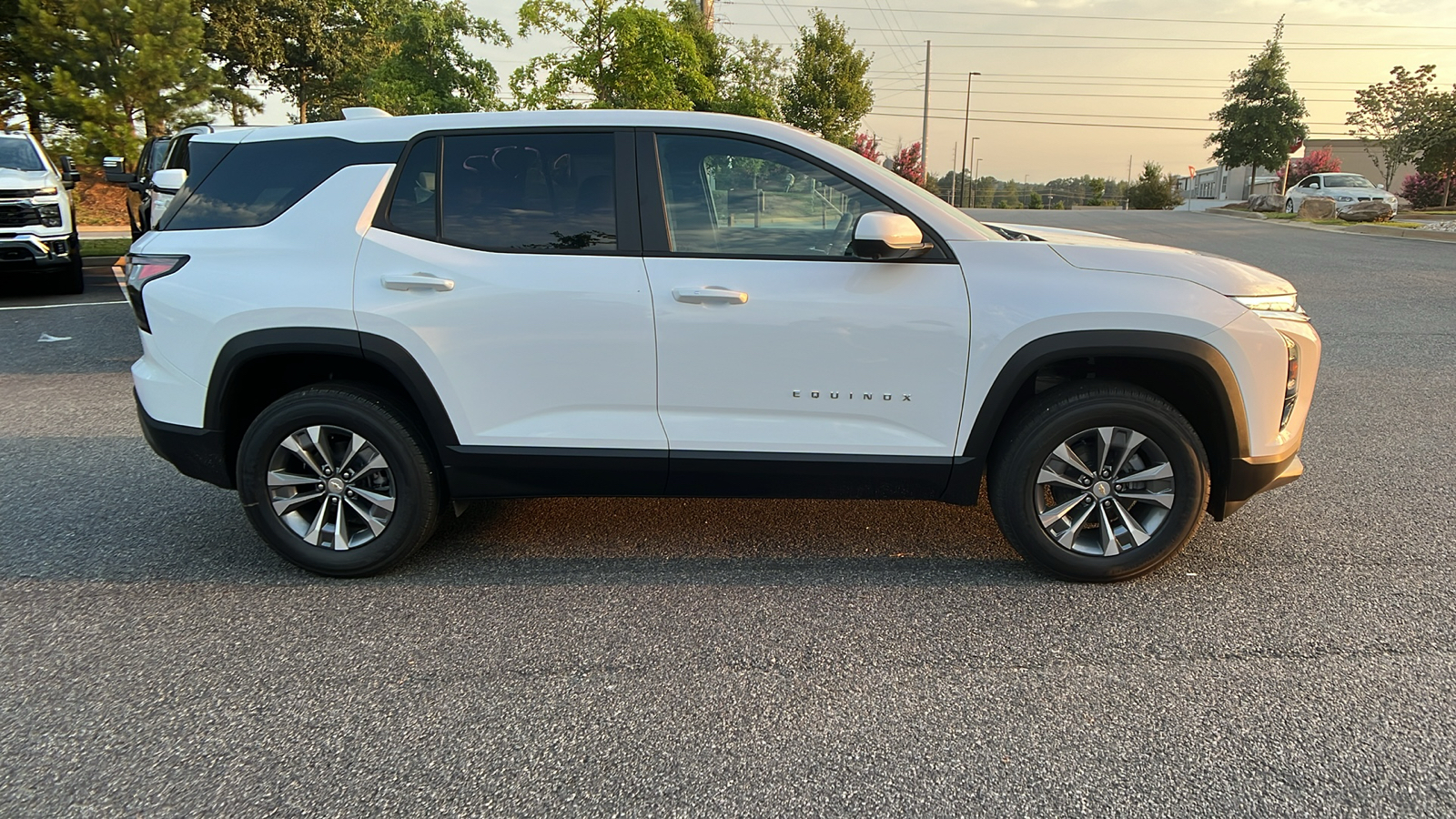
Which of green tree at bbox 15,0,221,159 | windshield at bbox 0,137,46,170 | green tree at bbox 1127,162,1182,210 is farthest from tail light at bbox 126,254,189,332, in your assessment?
green tree at bbox 1127,162,1182,210

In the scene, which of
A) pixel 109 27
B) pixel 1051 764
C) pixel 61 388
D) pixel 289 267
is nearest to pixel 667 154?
pixel 289 267

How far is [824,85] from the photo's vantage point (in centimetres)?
2436

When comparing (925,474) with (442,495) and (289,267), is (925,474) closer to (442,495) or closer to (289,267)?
(442,495)

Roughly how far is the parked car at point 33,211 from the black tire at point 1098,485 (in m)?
12.0

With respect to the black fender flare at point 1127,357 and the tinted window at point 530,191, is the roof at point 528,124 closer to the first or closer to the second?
the tinted window at point 530,191

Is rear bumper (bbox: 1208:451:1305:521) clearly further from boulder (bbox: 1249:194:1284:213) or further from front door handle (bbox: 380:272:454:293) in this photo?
boulder (bbox: 1249:194:1284:213)

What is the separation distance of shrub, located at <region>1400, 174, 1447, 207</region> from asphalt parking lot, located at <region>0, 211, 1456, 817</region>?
43.1m

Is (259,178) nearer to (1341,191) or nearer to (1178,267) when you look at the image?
(1178,267)

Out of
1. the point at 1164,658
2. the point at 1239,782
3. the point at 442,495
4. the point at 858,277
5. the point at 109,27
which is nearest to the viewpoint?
the point at 1239,782

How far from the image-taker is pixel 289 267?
346cm

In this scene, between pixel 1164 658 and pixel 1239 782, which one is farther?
pixel 1164 658

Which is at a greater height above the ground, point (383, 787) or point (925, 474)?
point (925, 474)

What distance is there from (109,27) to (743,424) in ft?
74.7

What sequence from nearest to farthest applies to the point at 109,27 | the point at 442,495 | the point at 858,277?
the point at 858,277 < the point at 442,495 < the point at 109,27
